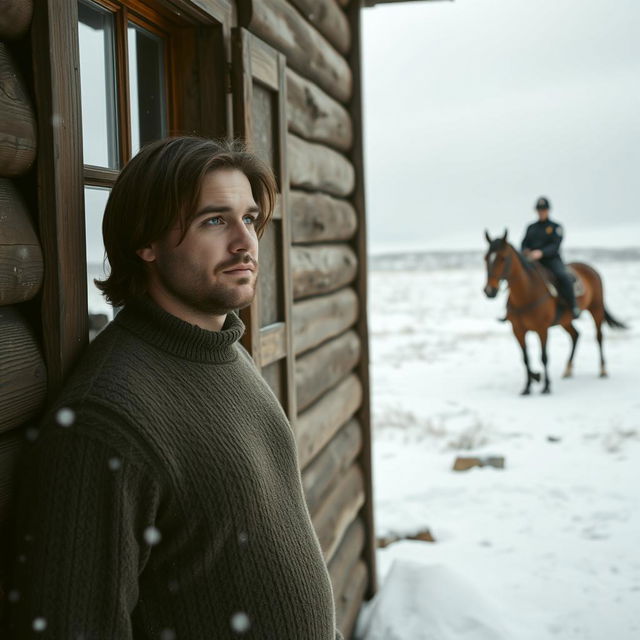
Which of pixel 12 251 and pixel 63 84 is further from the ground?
pixel 63 84

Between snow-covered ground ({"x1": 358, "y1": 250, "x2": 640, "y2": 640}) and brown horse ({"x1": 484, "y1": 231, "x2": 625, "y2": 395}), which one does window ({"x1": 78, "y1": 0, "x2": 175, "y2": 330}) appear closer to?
snow-covered ground ({"x1": 358, "y1": 250, "x2": 640, "y2": 640})

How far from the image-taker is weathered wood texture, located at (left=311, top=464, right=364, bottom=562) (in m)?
3.87

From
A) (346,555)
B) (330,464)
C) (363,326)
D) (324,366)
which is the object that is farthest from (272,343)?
(363,326)

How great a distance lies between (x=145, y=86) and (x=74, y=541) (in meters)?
1.54

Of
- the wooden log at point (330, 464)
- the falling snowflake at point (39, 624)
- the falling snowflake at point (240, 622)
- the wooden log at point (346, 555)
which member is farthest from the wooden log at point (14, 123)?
the wooden log at point (346, 555)

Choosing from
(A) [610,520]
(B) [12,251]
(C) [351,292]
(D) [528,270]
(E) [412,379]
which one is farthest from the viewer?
(E) [412,379]

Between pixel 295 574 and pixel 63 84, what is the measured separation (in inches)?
46.7

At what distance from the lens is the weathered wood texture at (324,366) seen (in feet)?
11.8

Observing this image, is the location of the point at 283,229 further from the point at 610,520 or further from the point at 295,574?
→ the point at 610,520

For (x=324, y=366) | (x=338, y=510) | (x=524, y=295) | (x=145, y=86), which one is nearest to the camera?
(x=145, y=86)

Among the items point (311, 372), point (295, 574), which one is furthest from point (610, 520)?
point (295, 574)

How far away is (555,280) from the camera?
1133 centimetres

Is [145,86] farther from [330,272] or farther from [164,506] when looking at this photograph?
[330,272]

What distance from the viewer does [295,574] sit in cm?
168
